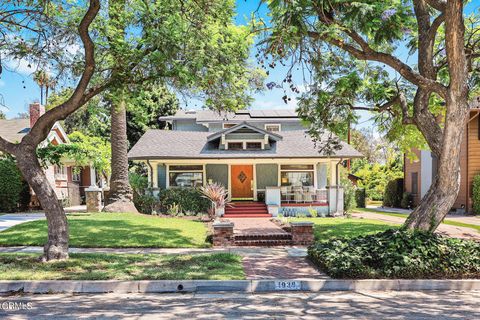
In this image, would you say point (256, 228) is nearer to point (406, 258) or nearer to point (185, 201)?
point (185, 201)

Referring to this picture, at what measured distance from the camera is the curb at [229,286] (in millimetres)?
6961

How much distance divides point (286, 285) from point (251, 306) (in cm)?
137

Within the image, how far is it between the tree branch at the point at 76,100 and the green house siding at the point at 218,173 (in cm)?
1325

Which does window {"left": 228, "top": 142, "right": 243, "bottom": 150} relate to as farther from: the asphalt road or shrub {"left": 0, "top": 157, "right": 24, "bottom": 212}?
the asphalt road

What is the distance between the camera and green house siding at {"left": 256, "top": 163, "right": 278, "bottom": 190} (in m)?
22.1

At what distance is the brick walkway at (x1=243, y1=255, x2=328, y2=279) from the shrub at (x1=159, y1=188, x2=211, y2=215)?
993 centimetres

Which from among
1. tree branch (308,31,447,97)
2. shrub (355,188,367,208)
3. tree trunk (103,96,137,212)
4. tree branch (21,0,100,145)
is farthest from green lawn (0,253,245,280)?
shrub (355,188,367,208)

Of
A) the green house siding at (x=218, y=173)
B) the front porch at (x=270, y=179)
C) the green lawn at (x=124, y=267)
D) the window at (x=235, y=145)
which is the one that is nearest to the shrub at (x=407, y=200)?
the front porch at (x=270, y=179)

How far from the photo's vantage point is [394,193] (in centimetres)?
2986

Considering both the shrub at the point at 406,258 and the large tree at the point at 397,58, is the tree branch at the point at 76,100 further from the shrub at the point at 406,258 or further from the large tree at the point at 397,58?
the shrub at the point at 406,258

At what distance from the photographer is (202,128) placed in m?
30.0

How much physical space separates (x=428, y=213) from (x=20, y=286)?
8.68 meters

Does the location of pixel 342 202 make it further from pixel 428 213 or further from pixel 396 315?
pixel 396 315

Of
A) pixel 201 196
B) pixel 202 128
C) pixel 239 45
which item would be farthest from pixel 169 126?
pixel 239 45
